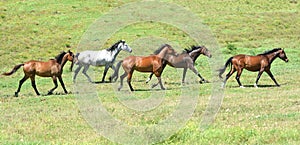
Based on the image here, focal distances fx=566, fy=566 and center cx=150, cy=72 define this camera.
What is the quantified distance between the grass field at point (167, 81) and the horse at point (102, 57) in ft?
3.11

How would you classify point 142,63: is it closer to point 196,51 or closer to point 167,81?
point 167,81

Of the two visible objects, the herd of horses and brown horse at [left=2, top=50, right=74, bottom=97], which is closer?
brown horse at [left=2, top=50, right=74, bottom=97]

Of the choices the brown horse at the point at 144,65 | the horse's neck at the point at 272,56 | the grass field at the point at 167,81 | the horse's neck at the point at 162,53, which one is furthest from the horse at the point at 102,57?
the horse's neck at the point at 272,56

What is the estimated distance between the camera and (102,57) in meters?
25.0

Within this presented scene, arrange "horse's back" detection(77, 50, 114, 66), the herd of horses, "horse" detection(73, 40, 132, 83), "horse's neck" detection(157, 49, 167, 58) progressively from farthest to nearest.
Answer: "horse's back" detection(77, 50, 114, 66) → "horse" detection(73, 40, 132, 83) → "horse's neck" detection(157, 49, 167, 58) → the herd of horses

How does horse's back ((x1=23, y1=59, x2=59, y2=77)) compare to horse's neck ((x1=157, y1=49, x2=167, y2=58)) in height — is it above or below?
below

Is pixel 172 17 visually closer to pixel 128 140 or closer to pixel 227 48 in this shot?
pixel 227 48

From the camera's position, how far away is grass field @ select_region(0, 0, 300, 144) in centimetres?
1178

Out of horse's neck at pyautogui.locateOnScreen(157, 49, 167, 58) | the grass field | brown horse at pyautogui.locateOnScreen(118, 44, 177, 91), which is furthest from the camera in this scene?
horse's neck at pyautogui.locateOnScreen(157, 49, 167, 58)

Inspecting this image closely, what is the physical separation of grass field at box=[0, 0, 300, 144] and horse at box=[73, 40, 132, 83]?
947 millimetres

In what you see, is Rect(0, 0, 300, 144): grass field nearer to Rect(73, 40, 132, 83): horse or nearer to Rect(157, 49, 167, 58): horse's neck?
Rect(73, 40, 132, 83): horse

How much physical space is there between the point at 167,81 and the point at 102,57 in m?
3.12

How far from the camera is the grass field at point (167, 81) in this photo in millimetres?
11781

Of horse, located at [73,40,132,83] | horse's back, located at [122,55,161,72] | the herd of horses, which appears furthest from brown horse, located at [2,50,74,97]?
horse, located at [73,40,132,83]
